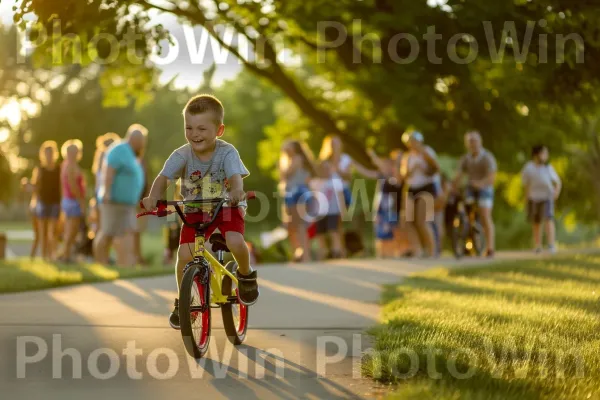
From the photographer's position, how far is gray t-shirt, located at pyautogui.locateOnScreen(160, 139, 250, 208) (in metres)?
6.71

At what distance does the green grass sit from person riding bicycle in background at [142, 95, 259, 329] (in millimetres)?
4445

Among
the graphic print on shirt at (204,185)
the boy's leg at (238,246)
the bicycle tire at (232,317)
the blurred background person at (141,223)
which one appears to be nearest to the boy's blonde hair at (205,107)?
the graphic print on shirt at (204,185)

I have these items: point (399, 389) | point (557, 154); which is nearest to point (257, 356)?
point (399, 389)

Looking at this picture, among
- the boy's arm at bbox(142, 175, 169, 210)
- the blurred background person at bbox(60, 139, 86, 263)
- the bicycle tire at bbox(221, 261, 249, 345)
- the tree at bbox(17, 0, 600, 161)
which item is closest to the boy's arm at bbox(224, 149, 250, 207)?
the boy's arm at bbox(142, 175, 169, 210)

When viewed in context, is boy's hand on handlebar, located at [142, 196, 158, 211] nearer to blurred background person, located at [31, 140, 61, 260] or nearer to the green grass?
the green grass

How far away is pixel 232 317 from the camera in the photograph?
23.0 ft

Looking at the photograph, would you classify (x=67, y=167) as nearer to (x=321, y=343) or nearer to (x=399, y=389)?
(x=321, y=343)

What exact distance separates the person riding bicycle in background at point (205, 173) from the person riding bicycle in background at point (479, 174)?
984 centimetres

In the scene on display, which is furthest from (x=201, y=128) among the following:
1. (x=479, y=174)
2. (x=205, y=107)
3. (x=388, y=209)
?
(x=388, y=209)

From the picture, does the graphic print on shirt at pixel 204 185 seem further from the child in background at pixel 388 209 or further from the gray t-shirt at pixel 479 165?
the child in background at pixel 388 209

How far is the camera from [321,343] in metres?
7.14

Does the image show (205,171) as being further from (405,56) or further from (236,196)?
(405,56)

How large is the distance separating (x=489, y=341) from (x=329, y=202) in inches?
392

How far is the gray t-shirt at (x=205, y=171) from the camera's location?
6.71 m
